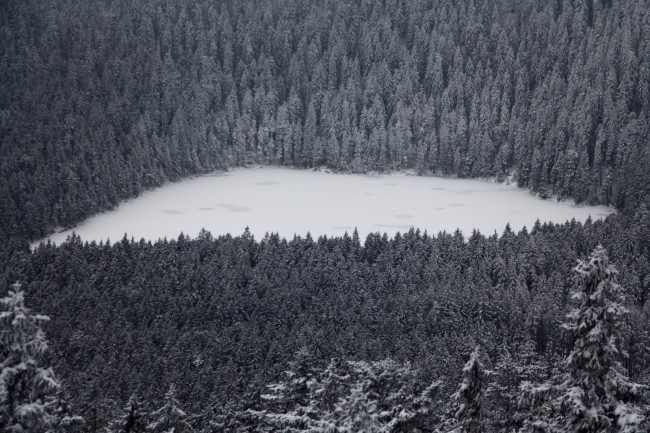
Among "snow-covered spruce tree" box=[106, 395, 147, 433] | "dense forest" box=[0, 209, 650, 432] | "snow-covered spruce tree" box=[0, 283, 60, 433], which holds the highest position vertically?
"snow-covered spruce tree" box=[0, 283, 60, 433]

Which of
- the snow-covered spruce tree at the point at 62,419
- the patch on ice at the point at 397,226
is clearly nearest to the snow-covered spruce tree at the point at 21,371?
the snow-covered spruce tree at the point at 62,419

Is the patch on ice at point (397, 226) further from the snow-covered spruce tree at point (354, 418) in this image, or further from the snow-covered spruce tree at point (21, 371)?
the snow-covered spruce tree at point (21, 371)

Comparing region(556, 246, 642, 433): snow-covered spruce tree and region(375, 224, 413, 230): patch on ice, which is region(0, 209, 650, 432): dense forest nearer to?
region(375, 224, 413, 230): patch on ice

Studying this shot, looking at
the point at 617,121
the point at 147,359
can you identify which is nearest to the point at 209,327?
the point at 147,359

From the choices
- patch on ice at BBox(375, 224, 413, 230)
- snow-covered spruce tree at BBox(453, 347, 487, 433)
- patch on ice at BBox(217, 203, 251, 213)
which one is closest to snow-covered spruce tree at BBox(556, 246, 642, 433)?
snow-covered spruce tree at BBox(453, 347, 487, 433)

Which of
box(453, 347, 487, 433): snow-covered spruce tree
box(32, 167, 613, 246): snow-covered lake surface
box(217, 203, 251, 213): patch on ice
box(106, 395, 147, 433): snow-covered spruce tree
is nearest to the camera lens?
box(453, 347, 487, 433): snow-covered spruce tree

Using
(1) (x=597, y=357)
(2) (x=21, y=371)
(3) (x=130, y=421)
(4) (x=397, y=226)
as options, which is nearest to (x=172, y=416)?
(3) (x=130, y=421)
